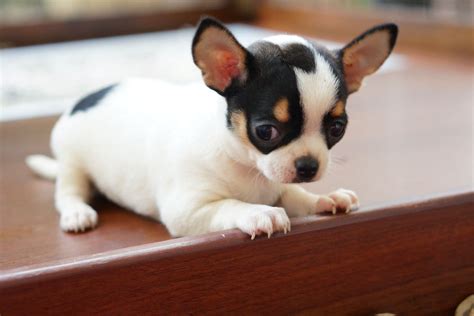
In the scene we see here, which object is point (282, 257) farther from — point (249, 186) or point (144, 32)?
point (144, 32)

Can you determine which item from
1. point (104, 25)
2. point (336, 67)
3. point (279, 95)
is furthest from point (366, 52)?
point (104, 25)

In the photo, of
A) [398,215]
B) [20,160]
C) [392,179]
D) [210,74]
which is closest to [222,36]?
[210,74]

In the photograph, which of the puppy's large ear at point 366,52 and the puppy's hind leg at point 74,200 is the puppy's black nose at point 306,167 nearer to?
the puppy's large ear at point 366,52

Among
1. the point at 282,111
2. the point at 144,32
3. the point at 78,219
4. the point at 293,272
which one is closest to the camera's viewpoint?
the point at 282,111

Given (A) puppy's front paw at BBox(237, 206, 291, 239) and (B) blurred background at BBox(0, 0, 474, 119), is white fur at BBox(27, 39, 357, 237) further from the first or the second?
(B) blurred background at BBox(0, 0, 474, 119)

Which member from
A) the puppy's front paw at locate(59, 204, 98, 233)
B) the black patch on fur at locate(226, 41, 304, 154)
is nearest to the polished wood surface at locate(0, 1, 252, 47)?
the puppy's front paw at locate(59, 204, 98, 233)

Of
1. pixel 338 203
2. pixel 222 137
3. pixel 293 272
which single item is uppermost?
pixel 222 137

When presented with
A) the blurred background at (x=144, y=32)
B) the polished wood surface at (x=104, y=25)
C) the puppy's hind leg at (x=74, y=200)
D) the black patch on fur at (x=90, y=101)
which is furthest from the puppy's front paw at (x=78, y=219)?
the polished wood surface at (x=104, y=25)
